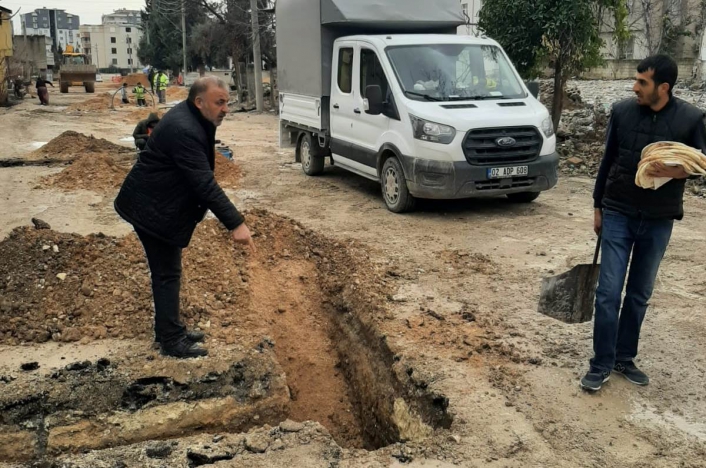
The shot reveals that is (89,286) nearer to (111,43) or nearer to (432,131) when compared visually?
(432,131)

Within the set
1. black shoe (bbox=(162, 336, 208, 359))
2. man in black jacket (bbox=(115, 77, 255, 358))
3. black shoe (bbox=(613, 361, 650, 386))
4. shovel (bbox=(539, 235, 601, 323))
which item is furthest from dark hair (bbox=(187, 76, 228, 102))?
black shoe (bbox=(613, 361, 650, 386))

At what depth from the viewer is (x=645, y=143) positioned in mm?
3967

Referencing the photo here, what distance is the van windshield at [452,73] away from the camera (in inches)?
359

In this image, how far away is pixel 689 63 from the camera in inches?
1340

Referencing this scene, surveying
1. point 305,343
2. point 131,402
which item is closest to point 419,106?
point 305,343

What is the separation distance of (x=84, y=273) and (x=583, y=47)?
10400 millimetres

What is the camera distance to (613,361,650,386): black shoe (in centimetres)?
434

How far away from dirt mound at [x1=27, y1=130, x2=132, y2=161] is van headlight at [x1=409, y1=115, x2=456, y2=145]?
8.77 meters

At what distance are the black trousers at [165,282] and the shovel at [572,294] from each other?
2728 mm

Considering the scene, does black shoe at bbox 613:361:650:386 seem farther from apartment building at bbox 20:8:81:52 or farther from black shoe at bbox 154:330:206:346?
apartment building at bbox 20:8:81:52

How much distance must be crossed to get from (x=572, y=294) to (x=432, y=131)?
415cm

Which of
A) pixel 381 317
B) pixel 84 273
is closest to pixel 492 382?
pixel 381 317

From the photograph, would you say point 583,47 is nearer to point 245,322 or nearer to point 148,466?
point 245,322

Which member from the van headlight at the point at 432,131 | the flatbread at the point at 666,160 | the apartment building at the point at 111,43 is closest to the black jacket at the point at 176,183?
the flatbread at the point at 666,160
